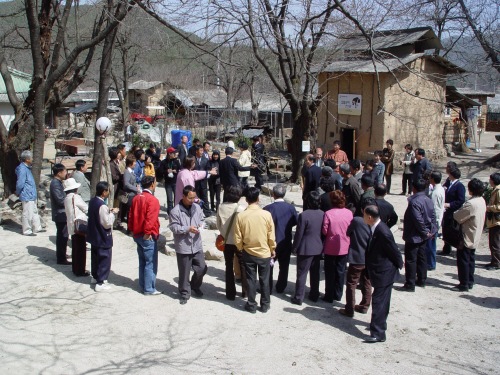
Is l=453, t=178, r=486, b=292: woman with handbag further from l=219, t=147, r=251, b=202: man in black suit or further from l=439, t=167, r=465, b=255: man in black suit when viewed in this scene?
l=219, t=147, r=251, b=202: man in black suit

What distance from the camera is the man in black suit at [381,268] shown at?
6039 millimetres

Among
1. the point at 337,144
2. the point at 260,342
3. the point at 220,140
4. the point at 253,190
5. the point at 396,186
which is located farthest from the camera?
the point at 220,140

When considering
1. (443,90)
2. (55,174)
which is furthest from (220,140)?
(55,174)

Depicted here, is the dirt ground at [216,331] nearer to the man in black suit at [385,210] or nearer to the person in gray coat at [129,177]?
the man in black suit at [385,210]

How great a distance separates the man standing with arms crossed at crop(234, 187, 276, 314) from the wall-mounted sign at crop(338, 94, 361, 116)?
15.4 meters

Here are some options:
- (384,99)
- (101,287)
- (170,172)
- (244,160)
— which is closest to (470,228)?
(101,287)

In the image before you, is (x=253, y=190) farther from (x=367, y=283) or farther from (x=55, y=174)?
(x=55, y=174)

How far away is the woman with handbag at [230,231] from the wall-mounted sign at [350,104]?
14854mm

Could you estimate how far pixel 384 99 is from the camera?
2017 centimetres

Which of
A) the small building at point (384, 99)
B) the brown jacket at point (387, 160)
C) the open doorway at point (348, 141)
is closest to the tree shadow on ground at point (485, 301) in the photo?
the brown jacket at point (387, 160)

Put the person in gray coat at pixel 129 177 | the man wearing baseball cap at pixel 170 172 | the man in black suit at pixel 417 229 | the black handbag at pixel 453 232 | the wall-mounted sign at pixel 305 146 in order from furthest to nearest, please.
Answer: the wall-mounted sign at pixel 305 146
the man wearing baseball cap at pixel 170 172
the person in gray coat at pixel 129 177
the black handbag at pixel 453 232
the man in black suit at pixel 417 229

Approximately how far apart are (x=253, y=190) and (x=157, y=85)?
50.5 metres

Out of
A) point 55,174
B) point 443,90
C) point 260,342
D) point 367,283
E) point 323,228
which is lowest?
point 260,342

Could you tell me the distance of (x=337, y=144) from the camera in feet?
43.7
